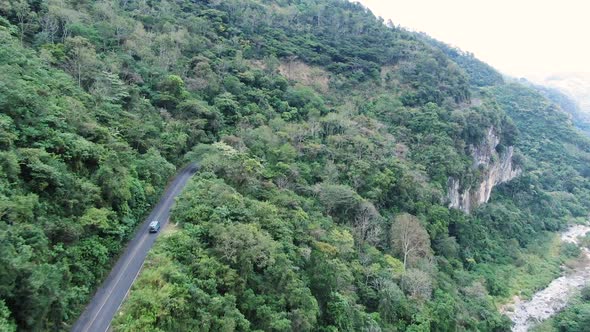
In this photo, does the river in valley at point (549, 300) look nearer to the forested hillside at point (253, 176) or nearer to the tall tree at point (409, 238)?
the forested hillside at point (253, 176)

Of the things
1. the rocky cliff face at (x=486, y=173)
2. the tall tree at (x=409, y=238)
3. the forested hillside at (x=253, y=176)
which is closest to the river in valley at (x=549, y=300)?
the forested hillside at (x=253, y=176)

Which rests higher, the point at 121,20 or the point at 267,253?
the point at 121,20

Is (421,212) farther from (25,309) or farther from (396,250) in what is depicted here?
(25,309)

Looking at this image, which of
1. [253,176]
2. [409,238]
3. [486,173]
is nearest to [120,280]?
[253,176]

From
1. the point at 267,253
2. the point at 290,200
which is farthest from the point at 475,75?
the point at 267,253

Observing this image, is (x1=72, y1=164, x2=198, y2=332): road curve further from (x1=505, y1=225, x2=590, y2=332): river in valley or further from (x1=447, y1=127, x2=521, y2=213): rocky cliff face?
(x1=447, y1=127, x2=521, y2=213): rocky cliff face

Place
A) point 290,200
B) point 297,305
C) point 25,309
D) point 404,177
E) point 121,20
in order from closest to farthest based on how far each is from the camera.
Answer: point 25,309 < point 297,305 < point 290,200 < point 404,177 < point 121,20

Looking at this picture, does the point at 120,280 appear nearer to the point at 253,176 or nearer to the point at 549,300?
the point at 253,176
